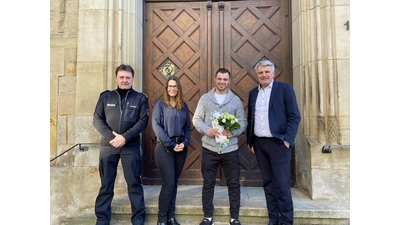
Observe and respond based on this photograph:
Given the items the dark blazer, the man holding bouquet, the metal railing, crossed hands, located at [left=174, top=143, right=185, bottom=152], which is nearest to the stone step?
the man holding bouquet

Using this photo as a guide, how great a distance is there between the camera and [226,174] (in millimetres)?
2953

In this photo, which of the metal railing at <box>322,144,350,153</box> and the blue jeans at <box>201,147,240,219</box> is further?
the metal railing at <box>322,144,350,153</box>

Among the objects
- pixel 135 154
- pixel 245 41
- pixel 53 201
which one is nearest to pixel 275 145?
pixel 135 154

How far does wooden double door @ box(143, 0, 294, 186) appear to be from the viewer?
14.4 feet

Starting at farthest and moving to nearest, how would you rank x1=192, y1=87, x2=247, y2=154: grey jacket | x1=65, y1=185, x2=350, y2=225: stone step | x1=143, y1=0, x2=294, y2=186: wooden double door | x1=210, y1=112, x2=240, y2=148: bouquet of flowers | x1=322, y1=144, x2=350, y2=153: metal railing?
x1=143, y1=0, x2=294, y2=186: wooden double door
x1=322, y1=144, x2=350, y2=153: metal railing
x1=65, y1=185, x2=350, y2=225: stone step
x1=192, y1=87, x2=247, y2=154: grey jacket
x1=210, y1=112, x2=240, y2=148: bouquet of flowers

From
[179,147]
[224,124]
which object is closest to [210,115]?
[224,124]

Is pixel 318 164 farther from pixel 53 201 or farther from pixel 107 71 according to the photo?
pixel 53 201

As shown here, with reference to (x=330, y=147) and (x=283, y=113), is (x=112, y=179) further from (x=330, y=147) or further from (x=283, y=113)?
(x=330, y=147)

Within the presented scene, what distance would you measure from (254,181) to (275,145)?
1624 mm

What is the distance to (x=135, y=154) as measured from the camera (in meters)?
3.04

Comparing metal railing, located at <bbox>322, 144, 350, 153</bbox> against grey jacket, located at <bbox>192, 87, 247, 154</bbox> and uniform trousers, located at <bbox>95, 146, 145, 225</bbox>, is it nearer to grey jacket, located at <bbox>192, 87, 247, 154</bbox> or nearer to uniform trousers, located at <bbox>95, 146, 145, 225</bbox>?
grey jacket, located at <bbox>192, 87, 247, 154</bbox>

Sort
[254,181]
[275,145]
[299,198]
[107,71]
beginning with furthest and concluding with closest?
[254,181], [107,71], [299,198], [275,145]

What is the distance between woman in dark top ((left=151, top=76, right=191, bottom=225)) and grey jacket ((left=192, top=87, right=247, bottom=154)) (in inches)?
7.4

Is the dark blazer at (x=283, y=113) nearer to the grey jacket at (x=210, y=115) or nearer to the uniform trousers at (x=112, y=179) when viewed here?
the grey jacket at (x=210, y=115)
